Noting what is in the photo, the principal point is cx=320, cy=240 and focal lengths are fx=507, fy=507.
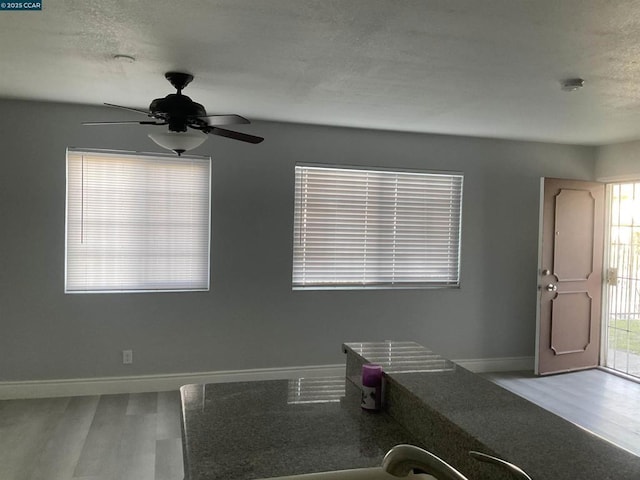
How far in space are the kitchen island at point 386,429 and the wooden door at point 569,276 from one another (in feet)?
12.0

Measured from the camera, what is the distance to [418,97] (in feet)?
11.8

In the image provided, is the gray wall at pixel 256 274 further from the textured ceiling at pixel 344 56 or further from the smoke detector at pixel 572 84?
the smoke detector at pixel 572 84

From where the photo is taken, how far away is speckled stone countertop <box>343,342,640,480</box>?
1.10m

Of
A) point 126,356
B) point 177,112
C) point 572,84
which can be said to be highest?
point 572,84

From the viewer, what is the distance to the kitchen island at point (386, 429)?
3.81 ft

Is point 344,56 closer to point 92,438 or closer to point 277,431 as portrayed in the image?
point 277,431

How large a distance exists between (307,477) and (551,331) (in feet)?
15.5

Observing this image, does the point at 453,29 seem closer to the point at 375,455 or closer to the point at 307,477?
the point at 375,455

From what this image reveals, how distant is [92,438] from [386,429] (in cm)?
264

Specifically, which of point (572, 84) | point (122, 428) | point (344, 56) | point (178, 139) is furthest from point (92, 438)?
point (572, 84)

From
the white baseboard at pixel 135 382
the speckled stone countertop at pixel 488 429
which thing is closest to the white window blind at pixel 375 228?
the white baseboard at pixel 135 382

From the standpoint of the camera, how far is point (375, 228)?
4.99m

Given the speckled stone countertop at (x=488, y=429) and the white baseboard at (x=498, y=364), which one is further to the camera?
the white baseboard at (x=498, y=364)

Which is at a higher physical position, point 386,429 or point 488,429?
point 488,429
